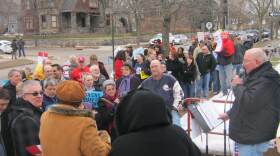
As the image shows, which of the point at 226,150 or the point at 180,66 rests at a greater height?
the point at 180,66

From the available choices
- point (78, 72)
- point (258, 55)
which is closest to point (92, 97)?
point (258, 55)

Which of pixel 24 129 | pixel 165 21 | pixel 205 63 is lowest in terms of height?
pixel 24 129

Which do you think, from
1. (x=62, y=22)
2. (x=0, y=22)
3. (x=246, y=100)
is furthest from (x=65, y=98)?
(x=0, y=22)

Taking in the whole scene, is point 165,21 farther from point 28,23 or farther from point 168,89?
point 28,23

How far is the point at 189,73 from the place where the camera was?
12.4 meters

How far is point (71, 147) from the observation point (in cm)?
370

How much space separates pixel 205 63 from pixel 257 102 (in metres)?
8.37

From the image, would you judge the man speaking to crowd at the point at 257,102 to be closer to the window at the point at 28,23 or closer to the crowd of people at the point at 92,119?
the crowd of people at the point at 92,119

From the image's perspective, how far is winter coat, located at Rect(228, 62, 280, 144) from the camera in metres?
5.02

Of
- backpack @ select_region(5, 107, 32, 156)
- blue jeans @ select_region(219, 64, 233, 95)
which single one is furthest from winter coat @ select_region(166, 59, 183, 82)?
backpack @ select_region(5, 107, 32, 156)

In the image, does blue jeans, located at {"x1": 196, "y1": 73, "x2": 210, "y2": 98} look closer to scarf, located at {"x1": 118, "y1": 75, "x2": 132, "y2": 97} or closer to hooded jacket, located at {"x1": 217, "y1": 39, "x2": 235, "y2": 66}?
hooded jacket, located at {"x1": 217, "y1": 39, "x2": 235, "y2": 66}

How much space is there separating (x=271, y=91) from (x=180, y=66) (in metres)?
7.26

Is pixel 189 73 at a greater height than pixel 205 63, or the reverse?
pixel 205 63

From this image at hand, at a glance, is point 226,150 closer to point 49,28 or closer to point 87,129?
point 87,129
